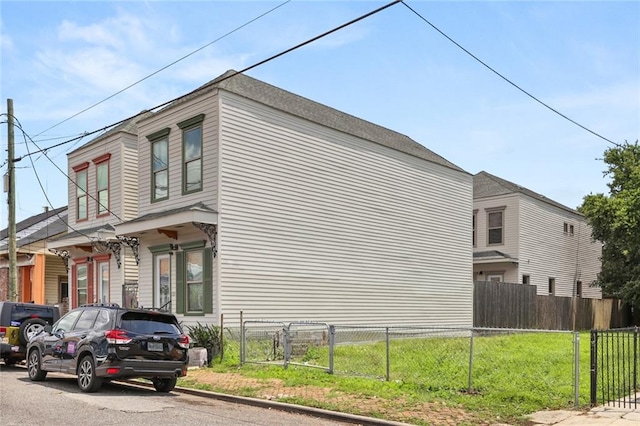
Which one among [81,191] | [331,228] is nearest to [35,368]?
[331,228]

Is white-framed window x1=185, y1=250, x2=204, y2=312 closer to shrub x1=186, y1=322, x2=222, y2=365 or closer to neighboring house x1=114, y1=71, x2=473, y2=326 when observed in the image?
neighboring house x1=114, y1=71, x2=473, y2=326

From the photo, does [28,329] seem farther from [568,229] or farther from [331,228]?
[568,229]

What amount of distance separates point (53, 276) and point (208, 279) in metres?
17.1

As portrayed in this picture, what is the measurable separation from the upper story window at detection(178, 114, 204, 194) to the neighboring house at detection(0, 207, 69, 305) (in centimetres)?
1287

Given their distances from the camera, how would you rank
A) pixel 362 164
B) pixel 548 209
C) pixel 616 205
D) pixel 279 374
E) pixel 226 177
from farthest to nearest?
pixel 548 209
pixel 616 205
pixel 362 164
pixel 226 177
pixel 279 374

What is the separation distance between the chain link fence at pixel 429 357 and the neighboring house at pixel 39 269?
15697mm

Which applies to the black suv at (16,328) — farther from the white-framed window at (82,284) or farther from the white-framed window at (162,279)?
the white-framed window at (82,284)

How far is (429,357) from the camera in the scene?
15.0 m

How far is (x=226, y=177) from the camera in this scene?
1769cm

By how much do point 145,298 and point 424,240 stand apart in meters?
10.5

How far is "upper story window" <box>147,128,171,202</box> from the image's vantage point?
1972 cm

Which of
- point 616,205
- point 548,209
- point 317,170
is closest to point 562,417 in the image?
point 317,170

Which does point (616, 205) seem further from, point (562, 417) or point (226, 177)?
point (562, 417)

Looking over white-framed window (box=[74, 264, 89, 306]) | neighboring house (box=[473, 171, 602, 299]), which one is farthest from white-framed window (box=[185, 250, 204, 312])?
neighboring house (box=[473, 171, 602, 299])
